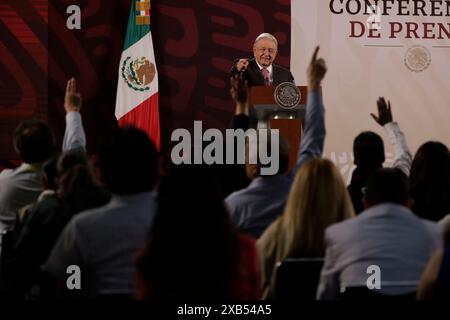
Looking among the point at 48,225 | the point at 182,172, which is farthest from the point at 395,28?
the point at 182,172

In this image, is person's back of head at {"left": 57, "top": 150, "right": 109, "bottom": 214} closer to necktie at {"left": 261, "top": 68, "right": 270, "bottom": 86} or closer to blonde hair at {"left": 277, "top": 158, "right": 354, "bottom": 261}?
blonde hair at {"left": 277, "top": 158, "right": 354, "bottom": 261}

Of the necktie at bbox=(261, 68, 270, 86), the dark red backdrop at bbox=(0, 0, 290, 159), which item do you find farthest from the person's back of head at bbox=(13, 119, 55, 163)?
the dark red backdrop at bbox=(0, 0, 290, 159)

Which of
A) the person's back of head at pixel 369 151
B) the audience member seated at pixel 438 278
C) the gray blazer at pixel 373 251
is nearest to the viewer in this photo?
the audience member seated at pixel 438 278

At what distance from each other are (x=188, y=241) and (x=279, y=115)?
10.5 ft

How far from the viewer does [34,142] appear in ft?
10.9

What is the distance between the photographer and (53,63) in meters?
7.36

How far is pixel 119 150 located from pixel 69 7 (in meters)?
5.34

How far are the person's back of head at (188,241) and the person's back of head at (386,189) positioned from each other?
86cm

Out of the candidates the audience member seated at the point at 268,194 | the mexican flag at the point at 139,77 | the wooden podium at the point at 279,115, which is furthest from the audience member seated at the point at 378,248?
the mexican flag at the point at 139,77

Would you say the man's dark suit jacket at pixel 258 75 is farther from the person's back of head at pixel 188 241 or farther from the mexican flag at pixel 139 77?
the person's back of head at pixel 188 241

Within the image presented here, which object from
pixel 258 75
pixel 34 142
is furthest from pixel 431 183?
pixel 258 75

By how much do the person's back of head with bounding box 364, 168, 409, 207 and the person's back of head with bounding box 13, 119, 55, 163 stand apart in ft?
4.51

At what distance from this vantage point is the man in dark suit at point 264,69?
6.14 m
